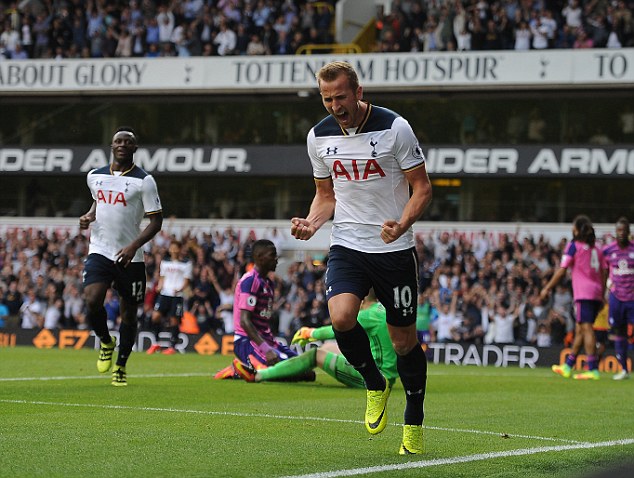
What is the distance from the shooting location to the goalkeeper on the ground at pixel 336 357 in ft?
40.6

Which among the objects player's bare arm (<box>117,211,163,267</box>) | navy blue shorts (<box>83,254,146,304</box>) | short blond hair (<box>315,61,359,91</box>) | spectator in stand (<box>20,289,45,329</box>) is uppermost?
short blond hair (<box>315,61,359,91</box>)

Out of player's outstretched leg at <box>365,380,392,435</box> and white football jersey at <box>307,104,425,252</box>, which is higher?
white football jersey at <box>307,104,425,252</box>

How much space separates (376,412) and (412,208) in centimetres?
131

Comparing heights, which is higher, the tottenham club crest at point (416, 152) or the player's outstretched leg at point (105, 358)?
the tottenham club crest at point (416, 152)

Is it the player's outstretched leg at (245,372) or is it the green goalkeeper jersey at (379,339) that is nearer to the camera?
the green goalkeeper jersey at (379,339)

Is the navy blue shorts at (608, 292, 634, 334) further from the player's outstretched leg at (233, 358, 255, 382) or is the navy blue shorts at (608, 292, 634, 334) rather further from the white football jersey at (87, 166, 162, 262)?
the white football jersey at (87, 166, 162, 262)

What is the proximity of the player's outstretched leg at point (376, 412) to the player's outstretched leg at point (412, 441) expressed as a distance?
25 cm

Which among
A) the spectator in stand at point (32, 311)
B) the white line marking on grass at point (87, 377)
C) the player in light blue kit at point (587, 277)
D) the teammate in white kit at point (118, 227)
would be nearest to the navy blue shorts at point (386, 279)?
the teammate in white kit at point (118, 227)

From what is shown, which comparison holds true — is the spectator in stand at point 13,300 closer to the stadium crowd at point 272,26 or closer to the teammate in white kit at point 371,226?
the stadium crowd at point 272,26

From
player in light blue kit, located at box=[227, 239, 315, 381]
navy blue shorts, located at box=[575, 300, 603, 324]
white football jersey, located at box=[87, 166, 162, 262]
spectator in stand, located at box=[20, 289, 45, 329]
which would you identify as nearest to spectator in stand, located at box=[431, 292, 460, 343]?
navy blue shorts, located at box=[575, 300, 603, 324]

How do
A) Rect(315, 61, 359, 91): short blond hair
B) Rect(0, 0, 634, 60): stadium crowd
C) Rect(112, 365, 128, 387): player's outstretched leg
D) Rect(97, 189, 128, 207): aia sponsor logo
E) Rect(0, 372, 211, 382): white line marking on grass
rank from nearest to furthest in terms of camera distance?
Rect(315, 61, 359, 91): short blond hair, Rect(97, 189, 128, 207): aia sponsor logo, Rect(112, 365, 128, 387): player's outstretched leg, Rect(0, 372, 211, 382): white line marking on grass, Rect(0, 0, 634, 60): stadium crowd

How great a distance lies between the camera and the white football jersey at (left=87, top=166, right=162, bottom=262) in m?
12.4

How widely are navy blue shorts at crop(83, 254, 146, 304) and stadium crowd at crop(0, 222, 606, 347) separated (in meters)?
12.3

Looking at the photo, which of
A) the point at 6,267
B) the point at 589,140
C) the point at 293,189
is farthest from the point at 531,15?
the point at 6,267
